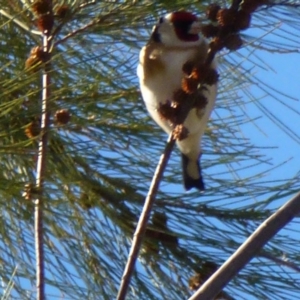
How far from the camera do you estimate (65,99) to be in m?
0.99

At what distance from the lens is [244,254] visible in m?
0.79

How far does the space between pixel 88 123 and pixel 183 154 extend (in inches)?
13.5

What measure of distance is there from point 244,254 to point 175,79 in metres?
0.52

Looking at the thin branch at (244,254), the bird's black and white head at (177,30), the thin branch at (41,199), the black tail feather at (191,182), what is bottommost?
the thin branch at (244,254)

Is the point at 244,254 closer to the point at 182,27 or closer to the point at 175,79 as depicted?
the point at 175,79

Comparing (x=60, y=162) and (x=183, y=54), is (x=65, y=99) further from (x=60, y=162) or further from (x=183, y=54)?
(x=183, y=54)

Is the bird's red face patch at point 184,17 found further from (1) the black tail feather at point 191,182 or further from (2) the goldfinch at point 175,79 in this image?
(1) the black tail feather at point 191,182

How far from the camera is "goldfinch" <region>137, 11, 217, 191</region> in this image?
125cm

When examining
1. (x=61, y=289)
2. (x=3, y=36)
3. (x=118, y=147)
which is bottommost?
(x=61, y=289)

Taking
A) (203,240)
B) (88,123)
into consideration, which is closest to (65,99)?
(88,123)

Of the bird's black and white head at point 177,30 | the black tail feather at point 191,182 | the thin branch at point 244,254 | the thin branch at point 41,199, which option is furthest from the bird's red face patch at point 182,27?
the thin branch at point 244,254

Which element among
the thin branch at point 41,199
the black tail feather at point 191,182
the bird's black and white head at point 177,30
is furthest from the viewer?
the bird's black and white head at point 177,30

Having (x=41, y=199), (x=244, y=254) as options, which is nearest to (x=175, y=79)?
(x=41, y=199)

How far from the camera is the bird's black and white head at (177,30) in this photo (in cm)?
136
